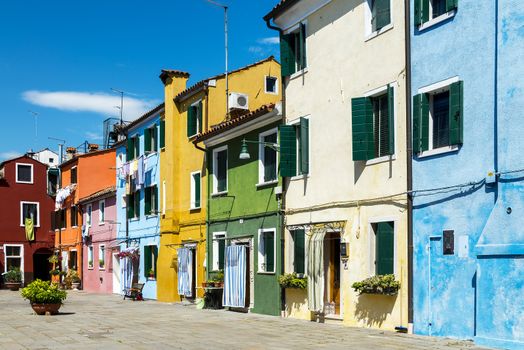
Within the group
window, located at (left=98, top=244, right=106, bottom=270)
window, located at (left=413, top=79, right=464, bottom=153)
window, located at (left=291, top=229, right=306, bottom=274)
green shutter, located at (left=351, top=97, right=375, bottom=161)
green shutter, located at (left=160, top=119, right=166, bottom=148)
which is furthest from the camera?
window, located at (left=98, top=244, right=106, bottom=270)

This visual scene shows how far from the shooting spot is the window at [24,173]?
4738cm

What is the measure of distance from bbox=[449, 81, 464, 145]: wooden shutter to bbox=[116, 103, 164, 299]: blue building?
59.1ft

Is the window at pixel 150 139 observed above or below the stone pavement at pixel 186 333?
above

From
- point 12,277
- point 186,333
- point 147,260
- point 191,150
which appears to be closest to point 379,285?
point 186,333

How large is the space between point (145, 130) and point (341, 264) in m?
17.1

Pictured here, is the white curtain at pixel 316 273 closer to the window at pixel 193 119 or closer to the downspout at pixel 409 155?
the downspout at pixel 409 155

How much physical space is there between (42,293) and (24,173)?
28.2 metres

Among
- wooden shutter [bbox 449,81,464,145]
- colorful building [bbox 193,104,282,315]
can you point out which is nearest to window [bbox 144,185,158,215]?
colorful building [bbox 193,104,282,315]

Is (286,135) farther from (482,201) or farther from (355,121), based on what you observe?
(482,201)

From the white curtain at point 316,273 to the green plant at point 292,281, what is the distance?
0.57m

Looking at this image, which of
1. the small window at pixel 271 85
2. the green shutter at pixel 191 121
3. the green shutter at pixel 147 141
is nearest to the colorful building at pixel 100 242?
the green shutter at pixel 147 141

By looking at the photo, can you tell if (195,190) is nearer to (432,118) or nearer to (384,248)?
(384,248)

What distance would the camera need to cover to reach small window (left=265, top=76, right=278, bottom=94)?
28.0 meters

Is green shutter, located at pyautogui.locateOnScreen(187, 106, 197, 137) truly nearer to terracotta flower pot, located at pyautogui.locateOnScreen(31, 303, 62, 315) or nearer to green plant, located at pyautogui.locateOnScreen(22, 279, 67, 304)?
green plant, located at pyautogui.locateOnScreen(22, 279, 67, 304)
